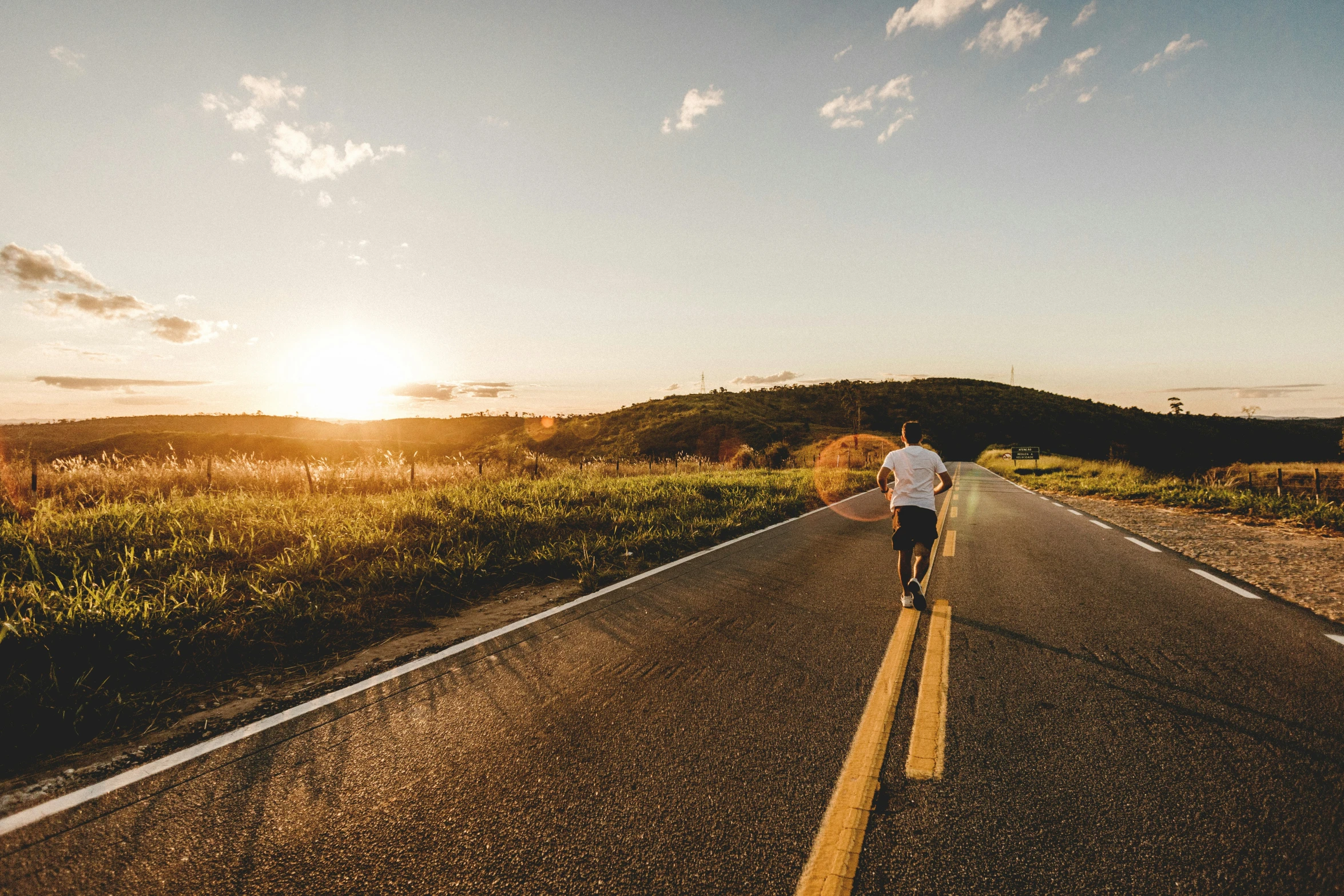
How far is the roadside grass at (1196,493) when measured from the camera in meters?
10.8

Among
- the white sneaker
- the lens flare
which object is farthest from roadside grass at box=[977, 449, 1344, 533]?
the white sneaker

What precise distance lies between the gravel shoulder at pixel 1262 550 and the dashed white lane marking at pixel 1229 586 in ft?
0.75

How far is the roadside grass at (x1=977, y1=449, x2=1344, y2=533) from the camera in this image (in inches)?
427

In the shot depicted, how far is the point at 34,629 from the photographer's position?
3996mm

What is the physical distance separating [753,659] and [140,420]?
106258mm

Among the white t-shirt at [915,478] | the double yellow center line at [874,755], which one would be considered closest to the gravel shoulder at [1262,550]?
the white t-shirt at [915,478]

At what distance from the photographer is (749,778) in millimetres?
2609

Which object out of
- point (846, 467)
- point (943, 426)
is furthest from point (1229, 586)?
point (943, 426)

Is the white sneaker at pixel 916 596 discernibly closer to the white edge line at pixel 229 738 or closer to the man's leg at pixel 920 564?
the man's leg at pixel 920 564

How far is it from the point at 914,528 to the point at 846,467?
27.9 meters

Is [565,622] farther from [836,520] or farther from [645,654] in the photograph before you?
[836,520]

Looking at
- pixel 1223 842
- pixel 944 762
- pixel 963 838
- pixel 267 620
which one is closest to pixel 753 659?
pixel 944 762

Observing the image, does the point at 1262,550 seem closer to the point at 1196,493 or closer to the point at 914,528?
the point at 914,528

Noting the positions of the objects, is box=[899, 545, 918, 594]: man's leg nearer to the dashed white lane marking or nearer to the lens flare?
the dashed white lane marking
